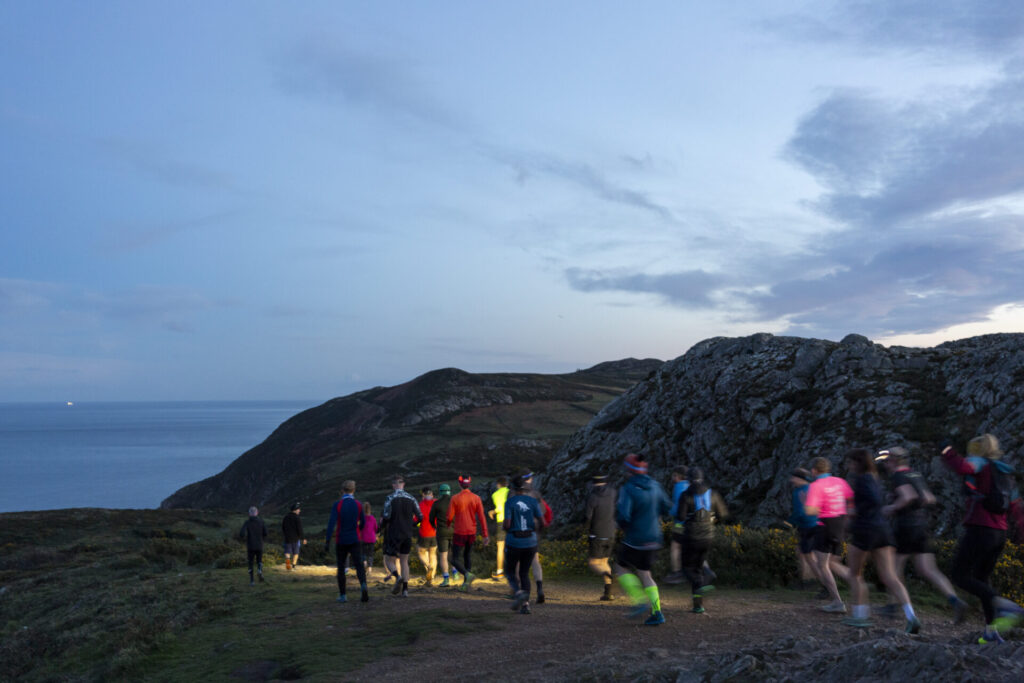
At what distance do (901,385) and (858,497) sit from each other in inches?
662

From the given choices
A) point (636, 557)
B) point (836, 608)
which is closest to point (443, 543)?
point (636, 557)

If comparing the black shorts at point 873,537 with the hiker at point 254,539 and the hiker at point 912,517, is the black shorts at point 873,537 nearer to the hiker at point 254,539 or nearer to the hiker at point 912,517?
the hiker at point 912,517

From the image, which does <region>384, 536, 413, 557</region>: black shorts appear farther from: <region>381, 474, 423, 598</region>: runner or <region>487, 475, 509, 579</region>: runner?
<region>487, 475, 509, 579</region>: runner

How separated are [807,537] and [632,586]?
303cm

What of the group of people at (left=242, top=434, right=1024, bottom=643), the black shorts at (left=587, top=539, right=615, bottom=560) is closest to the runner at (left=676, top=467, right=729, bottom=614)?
the group of people at (left=242, top=434, right=1024, bottom=643)

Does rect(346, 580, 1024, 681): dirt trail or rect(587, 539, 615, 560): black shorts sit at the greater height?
rect(587, 539, 615, 560): black shorts

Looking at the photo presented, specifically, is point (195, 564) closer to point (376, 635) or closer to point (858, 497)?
point (376, 635)

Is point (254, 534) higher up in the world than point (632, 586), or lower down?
lower down

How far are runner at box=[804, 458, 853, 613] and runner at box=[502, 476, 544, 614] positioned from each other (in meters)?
4.13

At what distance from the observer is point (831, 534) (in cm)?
990

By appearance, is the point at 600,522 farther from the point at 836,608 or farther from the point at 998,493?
the point at 998,493

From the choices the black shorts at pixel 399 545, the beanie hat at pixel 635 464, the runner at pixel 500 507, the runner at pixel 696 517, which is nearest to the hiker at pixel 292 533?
the black shorts at pixel 399 545

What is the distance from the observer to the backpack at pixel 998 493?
7277mm

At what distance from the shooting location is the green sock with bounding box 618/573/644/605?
A: 9.65 metres
